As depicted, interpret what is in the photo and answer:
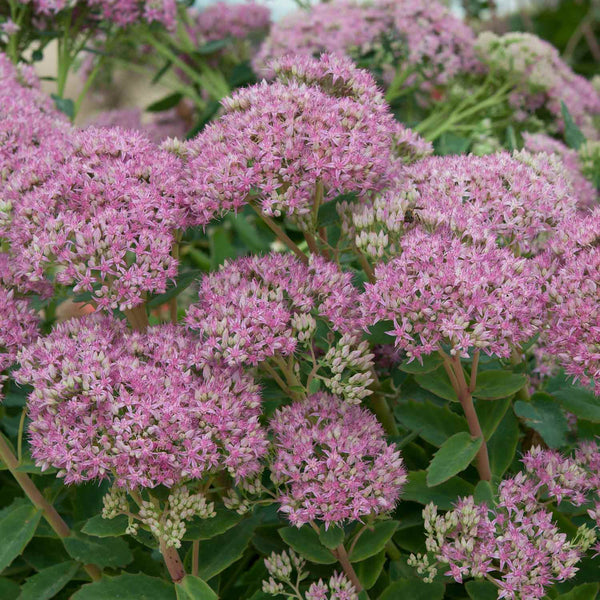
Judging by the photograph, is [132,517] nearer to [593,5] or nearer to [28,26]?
[28,26]

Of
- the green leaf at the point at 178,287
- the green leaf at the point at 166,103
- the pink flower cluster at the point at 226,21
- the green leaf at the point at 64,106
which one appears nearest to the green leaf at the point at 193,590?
the green leaf at the point at 178,287

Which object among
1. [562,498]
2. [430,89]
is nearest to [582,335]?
[562,498]

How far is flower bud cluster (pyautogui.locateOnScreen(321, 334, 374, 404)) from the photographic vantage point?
110cm

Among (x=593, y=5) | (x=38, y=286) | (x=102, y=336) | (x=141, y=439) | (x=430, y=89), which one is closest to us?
(x=141, y=439)

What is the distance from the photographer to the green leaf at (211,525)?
1.11 metres

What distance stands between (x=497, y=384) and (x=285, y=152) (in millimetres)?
489

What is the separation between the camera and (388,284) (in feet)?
3.49

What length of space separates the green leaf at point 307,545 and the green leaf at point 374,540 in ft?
0.13

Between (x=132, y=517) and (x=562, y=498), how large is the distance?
68 cm

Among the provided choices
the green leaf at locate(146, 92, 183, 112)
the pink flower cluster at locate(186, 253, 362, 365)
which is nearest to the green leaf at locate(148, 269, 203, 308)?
the pink flower cluster at locate(186, 253, 362, 365)

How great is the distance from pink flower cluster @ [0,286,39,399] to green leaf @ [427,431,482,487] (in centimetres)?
68

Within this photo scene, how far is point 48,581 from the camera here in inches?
48.4

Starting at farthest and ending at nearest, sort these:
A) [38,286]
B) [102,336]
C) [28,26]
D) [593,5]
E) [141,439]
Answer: [593,5] → [28,26] → [38,286] → [102,336] → [141,439]

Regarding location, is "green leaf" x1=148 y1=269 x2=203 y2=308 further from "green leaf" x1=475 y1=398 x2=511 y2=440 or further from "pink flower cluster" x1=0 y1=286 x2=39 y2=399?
"green leaf" x1=475 y1=398 x2=511 y2=440
